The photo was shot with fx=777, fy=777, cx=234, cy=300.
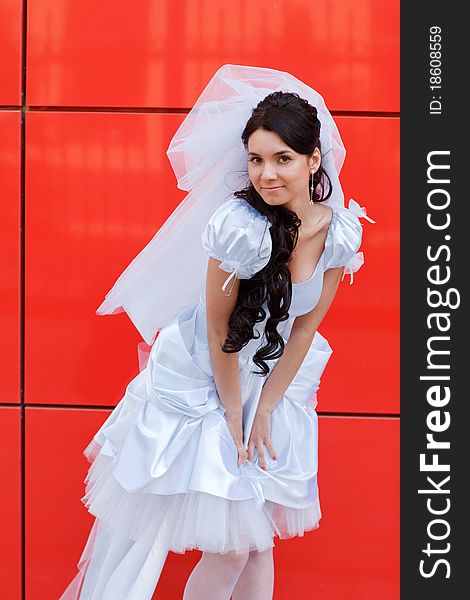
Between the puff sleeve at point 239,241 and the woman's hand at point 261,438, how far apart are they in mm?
422

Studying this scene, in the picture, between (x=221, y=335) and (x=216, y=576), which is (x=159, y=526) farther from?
(x=221, y=335)

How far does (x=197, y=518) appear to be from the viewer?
78.8 inches

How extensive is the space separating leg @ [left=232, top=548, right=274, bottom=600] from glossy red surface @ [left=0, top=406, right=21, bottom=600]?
37.9 inches

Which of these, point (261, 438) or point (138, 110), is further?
point (138, 110)

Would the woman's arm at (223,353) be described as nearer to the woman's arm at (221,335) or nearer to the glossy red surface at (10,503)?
the woman's arm at (221,335)

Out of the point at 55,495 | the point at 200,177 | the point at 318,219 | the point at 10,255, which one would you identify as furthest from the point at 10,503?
the point at 318,219

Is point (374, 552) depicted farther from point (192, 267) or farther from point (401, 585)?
point (192, 267)

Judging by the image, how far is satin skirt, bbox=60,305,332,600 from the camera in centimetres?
202

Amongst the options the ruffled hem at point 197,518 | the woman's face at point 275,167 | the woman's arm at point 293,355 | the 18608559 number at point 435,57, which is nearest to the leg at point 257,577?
the ruffled hem at point 197,518

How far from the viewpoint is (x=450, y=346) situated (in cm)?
275

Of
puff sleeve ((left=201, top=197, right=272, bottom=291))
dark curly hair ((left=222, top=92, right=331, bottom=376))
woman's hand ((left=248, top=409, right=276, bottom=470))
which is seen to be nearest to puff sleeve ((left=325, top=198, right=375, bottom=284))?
dark curly hair ((left=222, top=92, right=331, bottom=376))

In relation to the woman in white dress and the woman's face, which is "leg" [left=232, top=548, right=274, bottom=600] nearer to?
the woman in white dress

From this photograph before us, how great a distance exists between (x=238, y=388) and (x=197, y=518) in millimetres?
353

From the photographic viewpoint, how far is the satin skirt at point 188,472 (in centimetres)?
202
